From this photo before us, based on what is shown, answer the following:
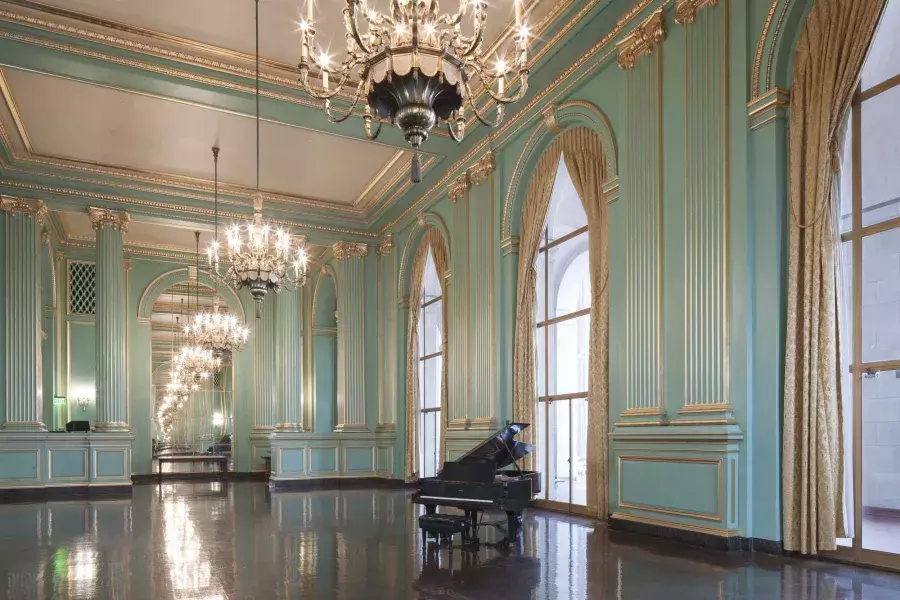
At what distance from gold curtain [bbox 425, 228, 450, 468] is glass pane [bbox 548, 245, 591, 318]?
244cm

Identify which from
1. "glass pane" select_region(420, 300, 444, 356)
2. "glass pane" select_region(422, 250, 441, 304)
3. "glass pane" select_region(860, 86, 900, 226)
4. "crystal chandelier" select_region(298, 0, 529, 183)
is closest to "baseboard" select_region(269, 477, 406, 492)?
"glass pane" select_region(420, 300, 444, 356)

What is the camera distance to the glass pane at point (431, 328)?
45.6ft

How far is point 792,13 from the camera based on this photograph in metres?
5.93

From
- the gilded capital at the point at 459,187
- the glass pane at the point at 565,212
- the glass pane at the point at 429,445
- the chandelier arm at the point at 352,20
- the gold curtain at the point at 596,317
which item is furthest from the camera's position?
the glass pane at the point at 429,445

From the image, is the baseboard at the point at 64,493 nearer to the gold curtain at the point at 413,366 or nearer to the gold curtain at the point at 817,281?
the gold curtain at the point at 413,366

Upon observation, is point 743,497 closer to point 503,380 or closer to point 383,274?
point 503,380

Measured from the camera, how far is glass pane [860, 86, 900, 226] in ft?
18.3

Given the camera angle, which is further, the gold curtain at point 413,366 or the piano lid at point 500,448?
the gold curtain at point 413,366

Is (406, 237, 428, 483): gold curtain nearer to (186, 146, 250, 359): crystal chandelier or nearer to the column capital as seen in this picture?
(186, 146, 250, 359): crystal chandelier

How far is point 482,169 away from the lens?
10.7 m

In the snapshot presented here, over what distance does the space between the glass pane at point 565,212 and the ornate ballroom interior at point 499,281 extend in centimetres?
7

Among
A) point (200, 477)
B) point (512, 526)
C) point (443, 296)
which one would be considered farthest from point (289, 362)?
point (512, 526)

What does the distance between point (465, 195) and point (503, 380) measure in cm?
314

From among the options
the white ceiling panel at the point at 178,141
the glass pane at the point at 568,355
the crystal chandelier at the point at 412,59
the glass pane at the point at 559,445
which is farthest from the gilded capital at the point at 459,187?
the crystal chandelier at the point at 412,59
